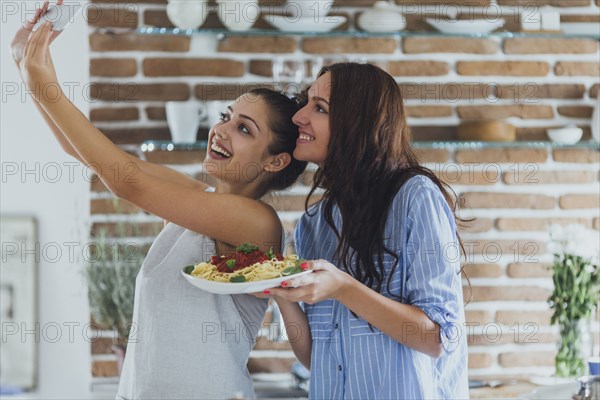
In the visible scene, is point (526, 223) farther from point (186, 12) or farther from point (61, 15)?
point (61, 15)

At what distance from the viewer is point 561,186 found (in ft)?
10.7

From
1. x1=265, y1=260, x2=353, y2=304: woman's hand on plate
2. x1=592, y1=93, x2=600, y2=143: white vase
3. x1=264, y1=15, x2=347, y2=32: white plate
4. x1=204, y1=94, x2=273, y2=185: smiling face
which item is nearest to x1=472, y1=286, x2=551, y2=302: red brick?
x1=592, y1=93, x2=600, y2=143: white vase

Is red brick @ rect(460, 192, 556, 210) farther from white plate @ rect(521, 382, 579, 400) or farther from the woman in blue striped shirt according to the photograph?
the woman in blue striped shirt

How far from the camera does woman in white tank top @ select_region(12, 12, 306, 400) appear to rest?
169 cm

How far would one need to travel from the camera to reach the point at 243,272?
64.8 inches

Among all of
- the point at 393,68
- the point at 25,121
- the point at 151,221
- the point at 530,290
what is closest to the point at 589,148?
the point at 530,290

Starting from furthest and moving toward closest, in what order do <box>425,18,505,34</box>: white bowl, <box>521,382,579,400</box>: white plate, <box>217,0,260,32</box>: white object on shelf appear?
<box>425,18,505,34</box>: white bowl < <box>217,0,260,32</box>: white object on shelf < <box>521,382,579,400</box>: white plate

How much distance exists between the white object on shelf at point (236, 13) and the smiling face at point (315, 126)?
3.97 feet

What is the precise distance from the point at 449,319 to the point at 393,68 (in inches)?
65.0

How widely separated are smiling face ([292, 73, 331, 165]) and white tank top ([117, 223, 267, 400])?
0.35 meters

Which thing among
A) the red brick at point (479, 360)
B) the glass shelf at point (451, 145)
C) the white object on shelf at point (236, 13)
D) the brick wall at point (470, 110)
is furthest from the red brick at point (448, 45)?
the red brick at point (479, 360)

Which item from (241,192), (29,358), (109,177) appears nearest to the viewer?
(109,177)

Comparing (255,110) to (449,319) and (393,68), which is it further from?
(393,68)

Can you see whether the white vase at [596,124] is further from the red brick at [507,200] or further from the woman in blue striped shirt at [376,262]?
the woman in blue striped shirt at [376,262]
